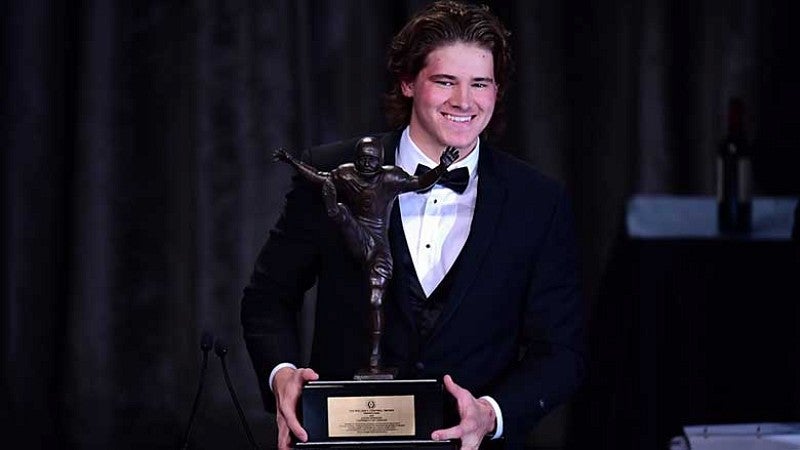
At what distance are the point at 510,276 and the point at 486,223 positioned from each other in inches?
3.7

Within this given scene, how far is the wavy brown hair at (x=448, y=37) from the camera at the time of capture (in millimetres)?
2184

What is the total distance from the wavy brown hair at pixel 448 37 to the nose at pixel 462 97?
7cm

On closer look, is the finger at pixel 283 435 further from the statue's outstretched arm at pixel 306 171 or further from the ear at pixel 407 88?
the ear at pixel 407 88

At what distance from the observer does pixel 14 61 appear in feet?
14.7

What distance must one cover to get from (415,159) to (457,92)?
0.57 ft

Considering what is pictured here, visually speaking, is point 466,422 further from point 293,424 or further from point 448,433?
point 293,424

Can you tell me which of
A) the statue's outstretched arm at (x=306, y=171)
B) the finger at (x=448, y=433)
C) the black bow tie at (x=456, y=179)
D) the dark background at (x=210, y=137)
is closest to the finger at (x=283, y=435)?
the finger at (x=448, y=433)

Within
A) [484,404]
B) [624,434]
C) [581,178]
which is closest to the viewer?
[484,404]

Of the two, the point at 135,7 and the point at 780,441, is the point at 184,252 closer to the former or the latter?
the point at 135,7

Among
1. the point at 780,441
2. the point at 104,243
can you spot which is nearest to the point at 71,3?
the point at 104,243

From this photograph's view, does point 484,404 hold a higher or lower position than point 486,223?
lower

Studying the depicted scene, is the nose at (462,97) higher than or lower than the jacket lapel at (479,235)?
higher

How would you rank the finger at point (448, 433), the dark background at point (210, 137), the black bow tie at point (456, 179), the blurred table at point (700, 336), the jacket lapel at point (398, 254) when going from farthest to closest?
the dark background at point (210, 137) < the blurred table at point (700, 336) < the black bow tie at point (456, 179) < the jacket lapel at point (398, 254) < the finger at point (448, 433)

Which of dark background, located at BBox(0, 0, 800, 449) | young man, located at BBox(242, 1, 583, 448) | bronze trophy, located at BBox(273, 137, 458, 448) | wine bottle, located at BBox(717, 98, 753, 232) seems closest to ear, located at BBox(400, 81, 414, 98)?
young man, located at BBox(242, 1, 583, 448)
